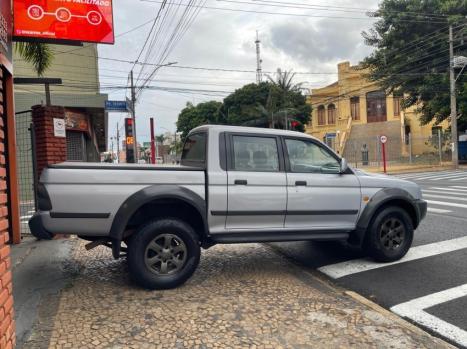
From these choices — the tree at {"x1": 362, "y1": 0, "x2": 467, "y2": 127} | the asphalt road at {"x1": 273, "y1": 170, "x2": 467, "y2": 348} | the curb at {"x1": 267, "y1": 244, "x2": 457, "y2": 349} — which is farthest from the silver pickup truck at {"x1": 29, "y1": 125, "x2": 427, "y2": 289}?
the tree at {"x1": 362, "y1": 0, "x2": 467, "y2": 127}

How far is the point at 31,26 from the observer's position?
781 cm

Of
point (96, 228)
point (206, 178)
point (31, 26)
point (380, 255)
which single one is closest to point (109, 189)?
point (96, 228)

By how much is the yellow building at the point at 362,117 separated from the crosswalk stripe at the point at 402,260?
124ft

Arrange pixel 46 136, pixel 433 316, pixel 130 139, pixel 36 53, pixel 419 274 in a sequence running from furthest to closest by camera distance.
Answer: pixel 130 139, pixel 36 53, pixel 46 136, pixel 419 274, pixel 433 316

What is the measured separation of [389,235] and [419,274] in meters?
0.66

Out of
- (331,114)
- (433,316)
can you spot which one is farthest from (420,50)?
(433,316)

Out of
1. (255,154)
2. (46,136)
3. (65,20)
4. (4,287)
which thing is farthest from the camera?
(65,20)

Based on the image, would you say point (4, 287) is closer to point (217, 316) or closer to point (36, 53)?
point (217, 316)

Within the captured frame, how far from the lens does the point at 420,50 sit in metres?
30.5

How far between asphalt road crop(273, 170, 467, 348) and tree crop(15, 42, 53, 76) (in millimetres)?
6843

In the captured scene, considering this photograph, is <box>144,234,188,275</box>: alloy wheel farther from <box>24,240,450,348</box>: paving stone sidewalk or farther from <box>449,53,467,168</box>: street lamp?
<box>449,53,467,168</box>: street lamp

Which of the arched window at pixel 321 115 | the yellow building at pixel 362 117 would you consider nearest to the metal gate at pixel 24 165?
the yellow building at pixel 362 117

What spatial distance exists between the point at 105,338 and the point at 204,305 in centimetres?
109

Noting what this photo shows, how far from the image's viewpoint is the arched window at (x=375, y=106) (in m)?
49.3
